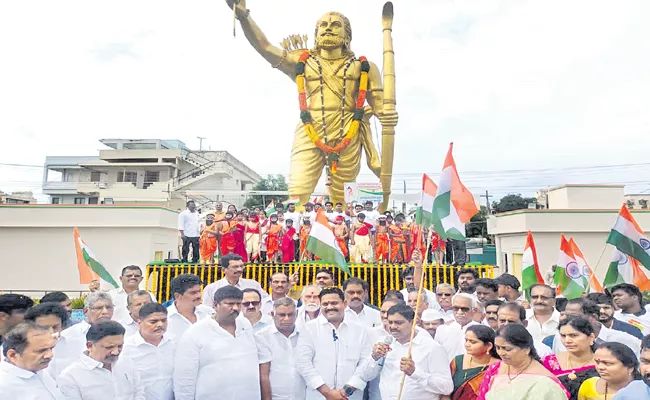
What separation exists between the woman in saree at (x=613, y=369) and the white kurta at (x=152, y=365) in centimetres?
255

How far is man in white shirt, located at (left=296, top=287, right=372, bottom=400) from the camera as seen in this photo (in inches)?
130

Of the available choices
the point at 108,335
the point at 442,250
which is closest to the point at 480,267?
the point at 442,250

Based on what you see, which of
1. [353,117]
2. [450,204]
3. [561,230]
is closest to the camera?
[450,204]

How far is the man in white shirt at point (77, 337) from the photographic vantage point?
3398 millimetres

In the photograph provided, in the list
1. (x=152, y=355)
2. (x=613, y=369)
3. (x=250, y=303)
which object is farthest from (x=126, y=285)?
(x=613, y=369)

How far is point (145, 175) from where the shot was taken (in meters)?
33.9

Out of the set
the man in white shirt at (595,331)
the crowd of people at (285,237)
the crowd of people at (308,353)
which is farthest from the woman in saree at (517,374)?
the crowd of people at (285,237)

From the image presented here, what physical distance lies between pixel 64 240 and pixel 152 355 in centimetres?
1246

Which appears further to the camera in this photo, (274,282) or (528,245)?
(528,245)

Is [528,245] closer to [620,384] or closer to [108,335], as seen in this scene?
[620,384]

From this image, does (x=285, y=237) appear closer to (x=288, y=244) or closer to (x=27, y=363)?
(x=288, y=244)

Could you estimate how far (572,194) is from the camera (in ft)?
50.9

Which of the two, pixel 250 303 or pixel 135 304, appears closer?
pixel 250 303

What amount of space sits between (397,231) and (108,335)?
764 cm
